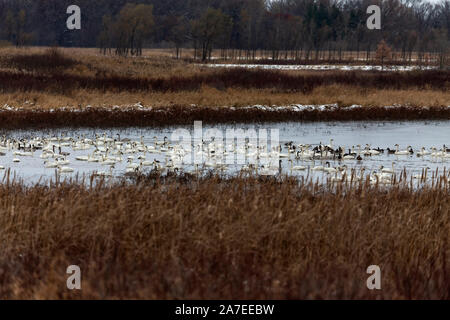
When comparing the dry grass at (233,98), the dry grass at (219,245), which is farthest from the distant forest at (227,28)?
the dry grass at (219,245)

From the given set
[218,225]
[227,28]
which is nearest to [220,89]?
[218,225]

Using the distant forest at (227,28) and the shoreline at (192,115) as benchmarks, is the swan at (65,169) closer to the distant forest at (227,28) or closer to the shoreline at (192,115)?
the shoreline at (192,115)

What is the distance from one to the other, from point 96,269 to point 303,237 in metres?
2.45

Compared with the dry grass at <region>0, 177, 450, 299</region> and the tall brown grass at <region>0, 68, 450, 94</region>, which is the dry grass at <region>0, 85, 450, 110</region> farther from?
the dry grass at <region>0, 177, 450, 299</region>

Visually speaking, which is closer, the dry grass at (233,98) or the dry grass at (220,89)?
the dry grass at (233,98)

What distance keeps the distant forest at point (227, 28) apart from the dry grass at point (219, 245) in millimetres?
A: 56172

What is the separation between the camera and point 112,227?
23.8 feet

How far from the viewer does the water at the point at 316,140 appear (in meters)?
14.5

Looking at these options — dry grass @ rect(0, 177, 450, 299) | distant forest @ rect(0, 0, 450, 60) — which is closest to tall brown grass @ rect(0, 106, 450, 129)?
dry grass @ rect(0, 177, 450, 299)

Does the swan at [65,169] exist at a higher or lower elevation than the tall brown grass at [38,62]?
lower

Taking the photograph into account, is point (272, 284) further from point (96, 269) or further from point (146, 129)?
point (146, 129)

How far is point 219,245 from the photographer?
A: 22.1 feet

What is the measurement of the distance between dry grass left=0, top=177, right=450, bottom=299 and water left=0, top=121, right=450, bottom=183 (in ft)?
8.58

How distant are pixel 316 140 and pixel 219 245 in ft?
47.7
